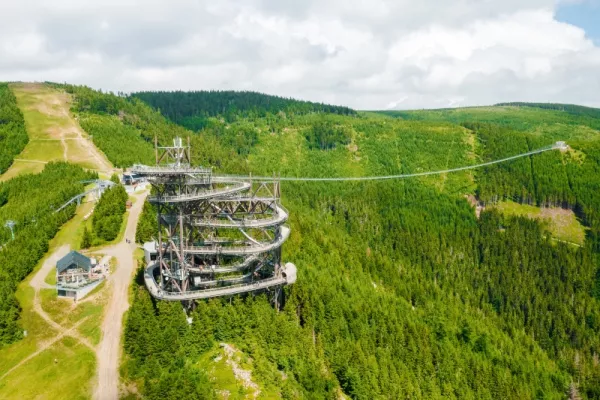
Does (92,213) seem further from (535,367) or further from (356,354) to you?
(535,367)

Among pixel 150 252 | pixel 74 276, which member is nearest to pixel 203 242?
pixel 150 252

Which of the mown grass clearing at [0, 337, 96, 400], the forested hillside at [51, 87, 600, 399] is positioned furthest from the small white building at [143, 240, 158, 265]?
the mown grass clearing at [0, 337, 96, 400]

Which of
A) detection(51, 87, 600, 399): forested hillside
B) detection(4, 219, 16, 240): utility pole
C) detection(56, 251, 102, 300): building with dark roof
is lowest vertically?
detection(51, 87, 600, 399): forested hillside

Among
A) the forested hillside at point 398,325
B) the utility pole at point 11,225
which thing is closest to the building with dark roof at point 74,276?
the forested hillside at point 398,325

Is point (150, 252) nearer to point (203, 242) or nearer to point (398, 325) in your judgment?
point (203, 242)

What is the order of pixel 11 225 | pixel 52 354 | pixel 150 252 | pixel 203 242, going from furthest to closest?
1. pixel 11 225
2. pixel 150 252
3. pixel 203 242
4. pixel 52 354

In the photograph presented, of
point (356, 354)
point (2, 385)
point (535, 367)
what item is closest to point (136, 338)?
point (2, 385)

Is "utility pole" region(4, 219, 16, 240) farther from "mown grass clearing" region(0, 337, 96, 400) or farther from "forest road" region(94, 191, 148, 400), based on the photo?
"mown grass clearing" region(0, 337, 96, 400)
